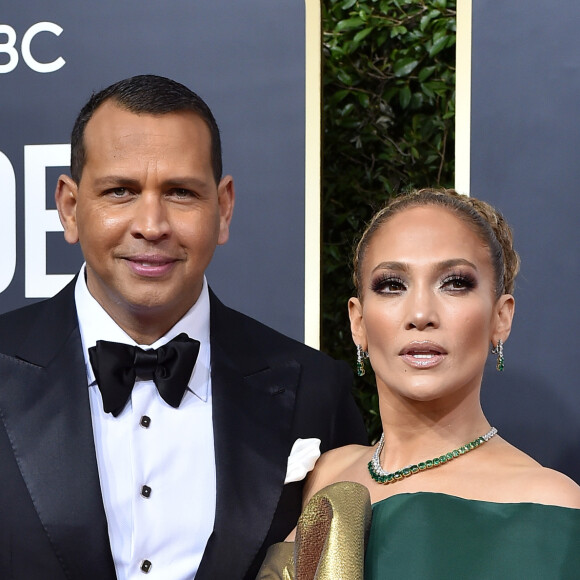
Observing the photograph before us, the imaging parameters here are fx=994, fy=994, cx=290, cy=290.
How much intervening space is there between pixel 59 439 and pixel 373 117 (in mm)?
1578

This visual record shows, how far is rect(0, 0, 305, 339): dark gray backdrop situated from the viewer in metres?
2.43

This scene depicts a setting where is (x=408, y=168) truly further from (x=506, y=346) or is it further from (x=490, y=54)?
(x=506, y=346)

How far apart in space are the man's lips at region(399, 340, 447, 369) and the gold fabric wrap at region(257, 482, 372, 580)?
0.22 metres

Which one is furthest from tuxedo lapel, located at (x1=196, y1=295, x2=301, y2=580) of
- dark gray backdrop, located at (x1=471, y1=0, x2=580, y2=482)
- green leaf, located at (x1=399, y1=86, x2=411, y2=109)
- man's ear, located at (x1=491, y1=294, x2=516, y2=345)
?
green leaf, located at (x1=399, y1=86, x2=411, y2=109)

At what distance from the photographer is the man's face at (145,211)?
5.92 feet

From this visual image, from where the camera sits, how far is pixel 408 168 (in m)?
2.94

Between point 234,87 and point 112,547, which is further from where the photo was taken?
point 234,87

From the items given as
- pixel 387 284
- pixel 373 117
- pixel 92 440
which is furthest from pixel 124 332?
pixel 373 117

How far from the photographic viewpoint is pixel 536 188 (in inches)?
92.0

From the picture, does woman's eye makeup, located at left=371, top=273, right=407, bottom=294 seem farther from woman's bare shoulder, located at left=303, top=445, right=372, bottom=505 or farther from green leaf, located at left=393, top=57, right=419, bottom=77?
green leaf, located at left=393, top=57, right=419, bottom=77

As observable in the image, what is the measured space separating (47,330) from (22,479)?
0.30 metres

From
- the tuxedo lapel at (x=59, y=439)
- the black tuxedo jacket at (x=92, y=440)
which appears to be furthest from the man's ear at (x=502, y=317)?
the tuxedo lapel at (x=59, y=439)

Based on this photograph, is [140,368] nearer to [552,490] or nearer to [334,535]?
[334,535]

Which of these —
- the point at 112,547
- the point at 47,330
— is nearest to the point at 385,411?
the point at 112,547
